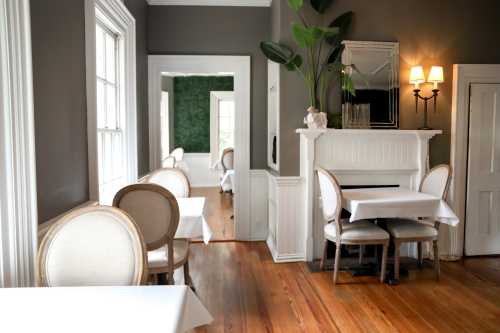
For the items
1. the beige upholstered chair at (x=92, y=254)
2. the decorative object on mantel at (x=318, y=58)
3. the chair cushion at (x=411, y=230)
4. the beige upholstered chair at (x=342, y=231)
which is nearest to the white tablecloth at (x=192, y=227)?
the beige upholstered chair at (x=92, y=254)

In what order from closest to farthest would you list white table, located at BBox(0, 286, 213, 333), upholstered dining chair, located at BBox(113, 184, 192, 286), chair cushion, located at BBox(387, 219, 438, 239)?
white table, located at BBox(0, 286, 213, 333)
upholstered dining chair, located at BBox(113, 184, 192, 286)
chair cushion, located at BBox(387, 219, 438, 239)

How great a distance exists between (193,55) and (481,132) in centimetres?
330

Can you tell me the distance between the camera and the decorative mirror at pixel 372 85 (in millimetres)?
3887

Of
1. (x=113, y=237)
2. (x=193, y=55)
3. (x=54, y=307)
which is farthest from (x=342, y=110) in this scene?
(x=54, y=307)

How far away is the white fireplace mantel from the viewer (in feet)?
12.6

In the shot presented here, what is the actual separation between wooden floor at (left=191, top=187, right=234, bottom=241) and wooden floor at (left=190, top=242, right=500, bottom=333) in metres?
1.11

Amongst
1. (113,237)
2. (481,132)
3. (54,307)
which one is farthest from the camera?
(481,132)

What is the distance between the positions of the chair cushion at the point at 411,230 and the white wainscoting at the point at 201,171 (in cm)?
610

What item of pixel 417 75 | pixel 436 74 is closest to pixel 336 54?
pixel 417 75

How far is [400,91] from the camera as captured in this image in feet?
13.1

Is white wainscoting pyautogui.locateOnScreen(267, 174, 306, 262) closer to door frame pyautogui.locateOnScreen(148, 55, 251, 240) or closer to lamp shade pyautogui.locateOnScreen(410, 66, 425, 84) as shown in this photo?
door frame pyautogui.locateOnScreen(148, 55, 251, 240)

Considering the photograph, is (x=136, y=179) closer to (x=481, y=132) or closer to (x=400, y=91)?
(x=400, y=91)

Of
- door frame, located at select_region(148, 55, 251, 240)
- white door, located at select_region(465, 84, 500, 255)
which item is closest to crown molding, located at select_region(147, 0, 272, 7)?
door frame, located at select_region(148, 55, 251, 240)

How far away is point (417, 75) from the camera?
3844 mm
